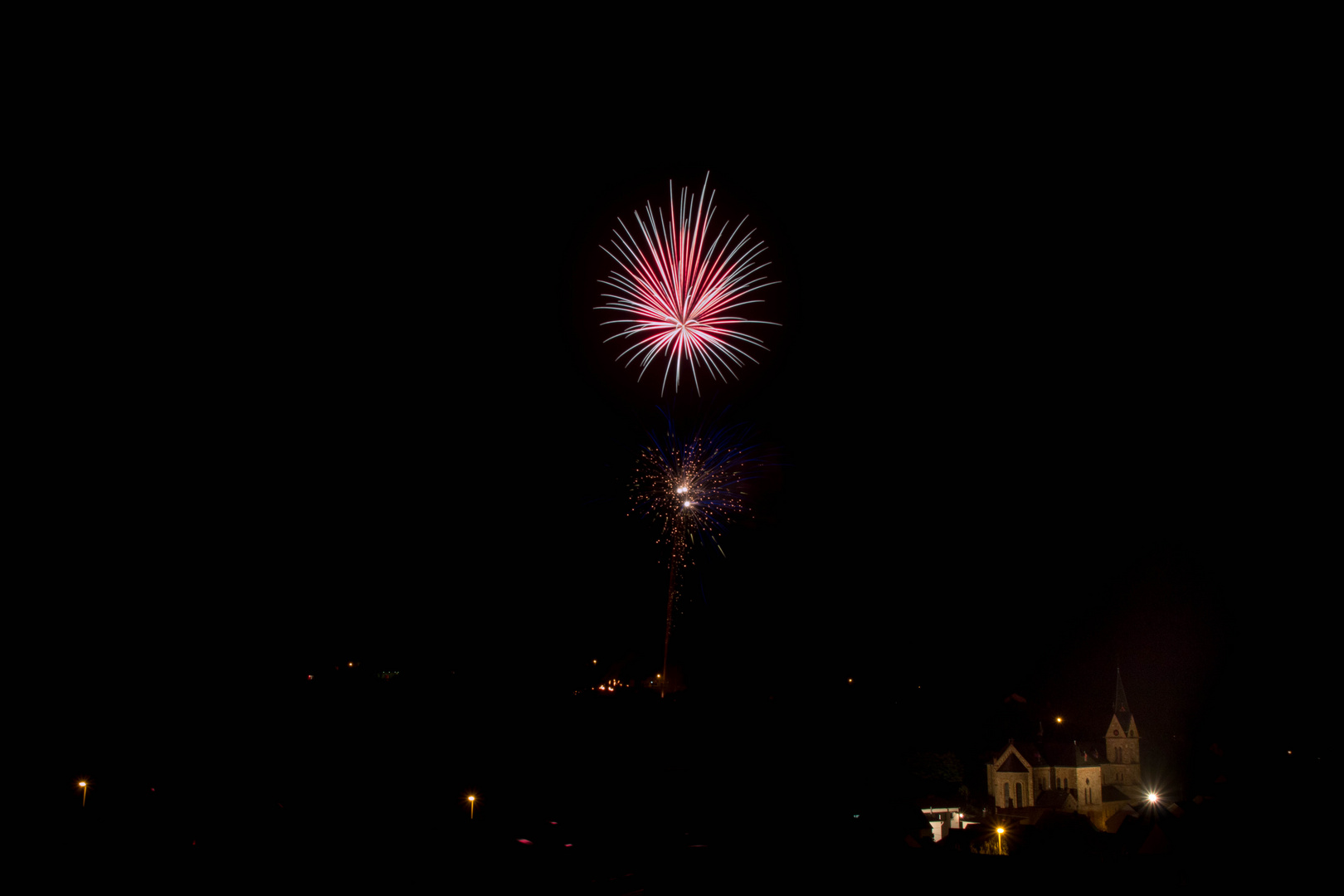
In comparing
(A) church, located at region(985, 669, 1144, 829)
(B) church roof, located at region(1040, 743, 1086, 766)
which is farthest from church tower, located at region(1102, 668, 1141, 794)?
(B) church roof, located at region(1040, 743, 1086, 766)

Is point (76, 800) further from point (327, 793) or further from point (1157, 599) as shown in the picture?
point (1157, 599)

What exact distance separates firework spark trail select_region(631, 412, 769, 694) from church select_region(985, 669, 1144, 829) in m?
15.8

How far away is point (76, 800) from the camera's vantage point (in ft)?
23.1

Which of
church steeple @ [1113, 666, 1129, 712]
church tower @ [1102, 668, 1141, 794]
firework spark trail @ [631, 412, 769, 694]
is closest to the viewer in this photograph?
firework spark trail @ [631, 412, 769, 694]

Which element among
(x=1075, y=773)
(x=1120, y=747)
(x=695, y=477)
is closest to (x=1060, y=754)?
(x=1075, y=773)

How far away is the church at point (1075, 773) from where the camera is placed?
86.3 feet

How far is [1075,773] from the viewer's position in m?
29.5

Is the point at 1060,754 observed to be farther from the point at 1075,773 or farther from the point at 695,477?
the point at 695,477

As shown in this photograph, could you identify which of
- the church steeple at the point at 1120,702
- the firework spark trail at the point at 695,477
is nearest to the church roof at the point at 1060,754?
the church steeple at the point at 1120,702

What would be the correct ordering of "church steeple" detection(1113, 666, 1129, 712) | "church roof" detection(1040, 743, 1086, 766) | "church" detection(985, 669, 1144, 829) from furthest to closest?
"church roof" detection(1040, 743, 1086, 766) < "church steeple" detection(1113, 666, 1129, 712) < "church" detection(985, 669, 1144, 829)

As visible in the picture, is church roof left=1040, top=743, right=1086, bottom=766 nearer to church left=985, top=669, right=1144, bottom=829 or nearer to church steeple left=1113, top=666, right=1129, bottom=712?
church left=985, top=669, right=1144, bottom=829

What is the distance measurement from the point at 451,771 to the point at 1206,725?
15.9 metres

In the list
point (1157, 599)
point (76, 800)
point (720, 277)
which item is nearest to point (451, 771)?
point (76, 800)

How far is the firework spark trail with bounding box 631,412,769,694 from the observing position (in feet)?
55.6
